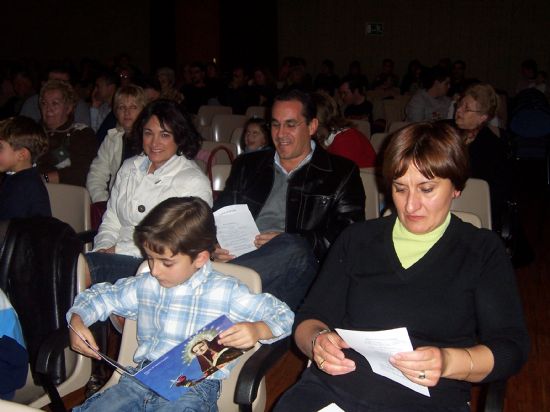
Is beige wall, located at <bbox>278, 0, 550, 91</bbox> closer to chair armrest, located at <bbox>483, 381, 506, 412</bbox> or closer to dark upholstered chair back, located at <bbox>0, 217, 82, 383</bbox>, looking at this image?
dark upholstered chair back, located at <bbox>0, 217, 82, 383</bbox>

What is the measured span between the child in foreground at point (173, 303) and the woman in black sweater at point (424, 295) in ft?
0.65

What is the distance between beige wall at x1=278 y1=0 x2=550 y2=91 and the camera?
40.8ft

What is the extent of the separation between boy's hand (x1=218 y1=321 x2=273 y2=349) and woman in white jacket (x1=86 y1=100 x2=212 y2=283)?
1226 millimetres

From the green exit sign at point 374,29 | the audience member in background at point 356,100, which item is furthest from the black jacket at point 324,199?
the green exit sign at point 374,29

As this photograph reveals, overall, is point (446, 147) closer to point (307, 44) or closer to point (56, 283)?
point (56, 283)

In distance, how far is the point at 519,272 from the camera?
4832mm

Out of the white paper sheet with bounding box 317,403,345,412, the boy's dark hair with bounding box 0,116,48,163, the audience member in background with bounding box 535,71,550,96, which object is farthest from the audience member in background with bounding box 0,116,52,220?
the audience member in background with bounding box 535,71,550,96

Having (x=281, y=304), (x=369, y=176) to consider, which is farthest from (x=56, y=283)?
(x=369, y=176)

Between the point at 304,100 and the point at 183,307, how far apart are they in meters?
1.48

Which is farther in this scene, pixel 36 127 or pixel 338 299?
pixel 36 127

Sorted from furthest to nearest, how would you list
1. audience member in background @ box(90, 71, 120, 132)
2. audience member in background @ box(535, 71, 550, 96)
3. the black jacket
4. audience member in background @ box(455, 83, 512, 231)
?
audience member in background @ box(535, 71, 550, 96), audience member in background @ box(90, 71, 120, 132), audience member in background @ box(455, 83, 512, 231), the black jacket

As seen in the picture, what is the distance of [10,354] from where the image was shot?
1930 millimetres

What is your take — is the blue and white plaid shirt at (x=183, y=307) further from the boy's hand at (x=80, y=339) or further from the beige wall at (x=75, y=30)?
the beige wall at (x=75, y=30)

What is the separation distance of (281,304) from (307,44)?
12.4 m
